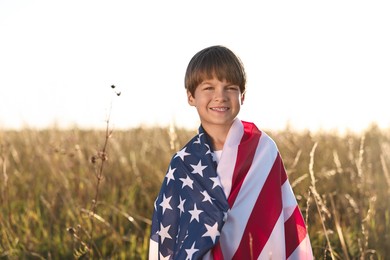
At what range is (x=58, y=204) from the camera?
15.9ft

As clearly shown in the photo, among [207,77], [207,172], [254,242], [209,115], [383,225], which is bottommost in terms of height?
[383,225]

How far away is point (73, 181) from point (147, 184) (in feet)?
2.13

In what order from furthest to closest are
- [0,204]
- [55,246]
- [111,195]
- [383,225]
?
[111,195] → [0,204] → [383,225] → [55,246]

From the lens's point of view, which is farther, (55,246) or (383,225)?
(383,225)

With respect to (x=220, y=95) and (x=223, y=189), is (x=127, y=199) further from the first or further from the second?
(x=220, y=95)

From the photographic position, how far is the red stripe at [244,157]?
2623mm

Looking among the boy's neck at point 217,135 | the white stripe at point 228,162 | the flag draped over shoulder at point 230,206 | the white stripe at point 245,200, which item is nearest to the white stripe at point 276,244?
the flag draped over shoulder at point 230,206

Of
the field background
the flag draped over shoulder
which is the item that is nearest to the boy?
the flag draped over shoulder

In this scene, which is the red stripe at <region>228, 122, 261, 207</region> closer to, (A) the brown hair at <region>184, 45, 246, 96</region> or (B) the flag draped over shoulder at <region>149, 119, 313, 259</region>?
(B) the flag draped over shoulder at <region>149, 119, 313, 259</region>

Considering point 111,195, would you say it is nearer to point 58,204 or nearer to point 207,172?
point 58,204

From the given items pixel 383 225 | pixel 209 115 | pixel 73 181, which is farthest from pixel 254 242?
pixel 73 181

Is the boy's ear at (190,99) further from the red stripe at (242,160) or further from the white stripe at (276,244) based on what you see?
the white stripe at (276,244)

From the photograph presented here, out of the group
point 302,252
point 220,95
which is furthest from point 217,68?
point 302,252

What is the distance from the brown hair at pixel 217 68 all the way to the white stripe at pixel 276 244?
60cm
